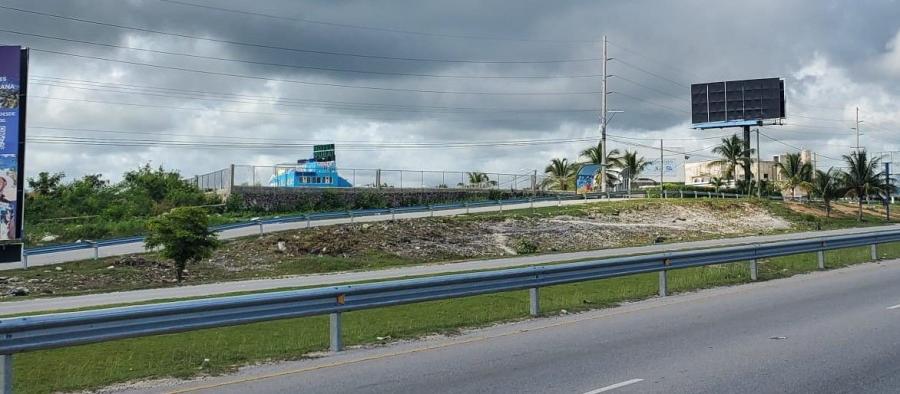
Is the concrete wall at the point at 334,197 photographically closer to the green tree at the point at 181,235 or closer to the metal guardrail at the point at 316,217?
the metal guardrail at the point at 316,217

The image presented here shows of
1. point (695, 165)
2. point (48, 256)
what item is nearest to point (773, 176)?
point (695, 165)

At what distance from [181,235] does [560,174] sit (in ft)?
205

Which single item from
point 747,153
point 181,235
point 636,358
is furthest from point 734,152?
point 636,358

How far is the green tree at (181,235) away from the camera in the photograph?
26.8 m

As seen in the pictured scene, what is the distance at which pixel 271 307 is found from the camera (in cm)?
980

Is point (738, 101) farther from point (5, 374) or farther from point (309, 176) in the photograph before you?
point (5, 374)

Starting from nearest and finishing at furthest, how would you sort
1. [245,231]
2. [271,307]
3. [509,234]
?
1. [271,307]
2. [245,231]
3. [509,234]

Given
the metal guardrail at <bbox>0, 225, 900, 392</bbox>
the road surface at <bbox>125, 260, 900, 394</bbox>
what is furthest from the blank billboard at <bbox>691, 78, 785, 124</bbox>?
the road surface at <bbox>125, 260, 900, 394</bbox>

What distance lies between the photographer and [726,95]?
8181cm

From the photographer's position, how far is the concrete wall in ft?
170

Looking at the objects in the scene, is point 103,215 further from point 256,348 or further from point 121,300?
point 256,348

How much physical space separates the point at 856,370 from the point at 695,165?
4853 inches

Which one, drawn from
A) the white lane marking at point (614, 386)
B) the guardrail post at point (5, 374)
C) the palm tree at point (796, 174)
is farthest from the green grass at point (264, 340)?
the palm tree at point (796, 174)

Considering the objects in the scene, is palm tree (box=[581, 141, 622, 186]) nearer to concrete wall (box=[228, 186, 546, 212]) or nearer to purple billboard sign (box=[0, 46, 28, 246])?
concrete wall (box=[228, 186, 546, 212])
